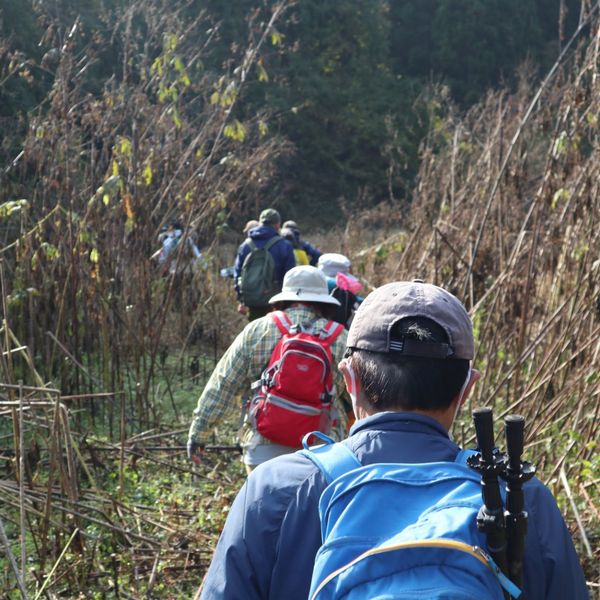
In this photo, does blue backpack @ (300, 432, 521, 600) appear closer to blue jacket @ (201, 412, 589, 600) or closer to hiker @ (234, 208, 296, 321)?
blue jacket @ (201, 412, 589, 600)

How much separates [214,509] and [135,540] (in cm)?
70

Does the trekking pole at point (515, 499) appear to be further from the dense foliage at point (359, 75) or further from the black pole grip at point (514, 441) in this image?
the dense foliage at point (359, 75)

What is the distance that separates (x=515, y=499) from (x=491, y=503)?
0.05 m

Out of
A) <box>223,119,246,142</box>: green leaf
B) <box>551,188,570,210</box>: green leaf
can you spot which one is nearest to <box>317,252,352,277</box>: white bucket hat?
<box>223,119,246,142</box>: green leaf

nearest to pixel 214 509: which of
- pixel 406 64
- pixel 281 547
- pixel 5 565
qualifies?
pixel 5 565

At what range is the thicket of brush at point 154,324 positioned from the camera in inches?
163

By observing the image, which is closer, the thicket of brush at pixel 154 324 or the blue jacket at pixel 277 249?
the thicket of brush at pixel 154 324

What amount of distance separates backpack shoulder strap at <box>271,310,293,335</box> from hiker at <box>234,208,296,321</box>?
3967mm

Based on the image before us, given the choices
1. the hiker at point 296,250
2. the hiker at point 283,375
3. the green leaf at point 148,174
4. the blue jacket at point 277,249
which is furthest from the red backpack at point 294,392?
the hiker at point 296,250

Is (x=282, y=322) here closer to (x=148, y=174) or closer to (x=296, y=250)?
(x=148, y=174)

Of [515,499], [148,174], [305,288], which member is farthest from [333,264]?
[515,499]

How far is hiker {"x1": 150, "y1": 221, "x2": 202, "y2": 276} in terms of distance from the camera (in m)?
6.93

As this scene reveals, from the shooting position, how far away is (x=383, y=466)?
138cm

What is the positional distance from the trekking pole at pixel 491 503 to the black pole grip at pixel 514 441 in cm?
1
